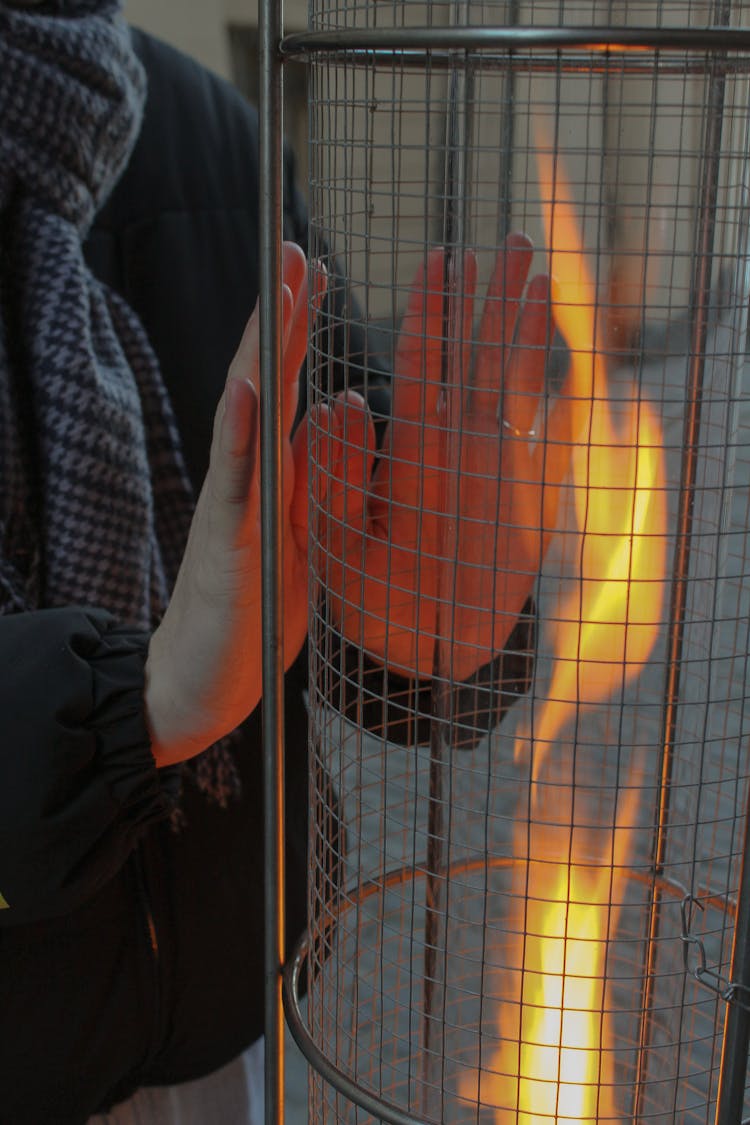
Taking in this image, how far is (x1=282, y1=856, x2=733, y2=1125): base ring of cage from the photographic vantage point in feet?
1.59

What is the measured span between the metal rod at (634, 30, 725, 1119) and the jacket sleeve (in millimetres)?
271

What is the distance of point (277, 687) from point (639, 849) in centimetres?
21

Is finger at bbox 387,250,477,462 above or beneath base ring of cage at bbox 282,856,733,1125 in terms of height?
above

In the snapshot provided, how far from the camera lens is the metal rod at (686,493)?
483mm

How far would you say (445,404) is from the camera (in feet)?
1.76

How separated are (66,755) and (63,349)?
307 millimetres

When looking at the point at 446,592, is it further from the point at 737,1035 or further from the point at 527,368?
the point at 737,1035

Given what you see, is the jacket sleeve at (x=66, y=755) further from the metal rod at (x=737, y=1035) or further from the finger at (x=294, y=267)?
the metal rod at (x=737, y=1035)

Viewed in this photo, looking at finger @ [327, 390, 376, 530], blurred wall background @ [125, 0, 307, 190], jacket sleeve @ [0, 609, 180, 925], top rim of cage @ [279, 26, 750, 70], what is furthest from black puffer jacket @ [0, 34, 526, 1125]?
blurred wall background @ [125, 0, 307, 190]

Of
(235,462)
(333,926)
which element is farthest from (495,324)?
(333,926)

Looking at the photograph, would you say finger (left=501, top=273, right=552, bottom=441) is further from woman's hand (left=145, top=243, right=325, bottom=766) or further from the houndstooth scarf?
the houndstooth scarf

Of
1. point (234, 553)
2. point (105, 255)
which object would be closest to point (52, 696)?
point (234, 553)

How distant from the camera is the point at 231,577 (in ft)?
1.85

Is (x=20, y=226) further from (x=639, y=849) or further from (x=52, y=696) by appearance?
(x=639, y=849)
